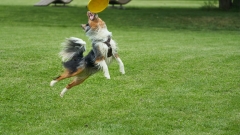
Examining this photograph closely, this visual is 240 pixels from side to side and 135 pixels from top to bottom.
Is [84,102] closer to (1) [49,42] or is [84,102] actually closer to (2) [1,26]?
(1) [49,42]

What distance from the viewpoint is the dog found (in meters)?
6.77

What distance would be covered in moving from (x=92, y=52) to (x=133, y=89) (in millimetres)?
5262

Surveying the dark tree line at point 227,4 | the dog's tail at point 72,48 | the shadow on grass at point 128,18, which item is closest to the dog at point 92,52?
the dog's tail at point 72,48

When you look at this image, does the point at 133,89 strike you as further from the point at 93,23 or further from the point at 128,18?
the point at 128,18

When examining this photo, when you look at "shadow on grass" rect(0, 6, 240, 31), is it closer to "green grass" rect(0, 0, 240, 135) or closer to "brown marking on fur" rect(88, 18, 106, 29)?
"green grass" rect(0, 0, 240, 135)

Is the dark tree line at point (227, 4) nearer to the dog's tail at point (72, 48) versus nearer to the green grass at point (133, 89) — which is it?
the green grass at point (133, 89)

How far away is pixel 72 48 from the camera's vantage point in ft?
23.2

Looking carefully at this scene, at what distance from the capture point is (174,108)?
35.0 ft

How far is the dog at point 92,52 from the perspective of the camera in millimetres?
6770

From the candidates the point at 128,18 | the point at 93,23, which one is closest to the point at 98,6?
the point at 93,23

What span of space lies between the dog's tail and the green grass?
2454 millimetres

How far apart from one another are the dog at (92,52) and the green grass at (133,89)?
2408 millimetres

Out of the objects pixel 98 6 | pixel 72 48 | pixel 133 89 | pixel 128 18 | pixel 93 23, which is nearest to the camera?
pixel 98 6

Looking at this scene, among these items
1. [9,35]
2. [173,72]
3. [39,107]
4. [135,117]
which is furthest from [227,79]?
[9,35]
